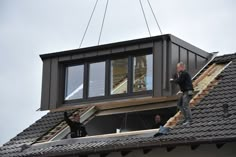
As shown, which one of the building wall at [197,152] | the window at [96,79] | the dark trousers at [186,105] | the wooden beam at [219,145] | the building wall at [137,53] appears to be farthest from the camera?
the window at [96,79]

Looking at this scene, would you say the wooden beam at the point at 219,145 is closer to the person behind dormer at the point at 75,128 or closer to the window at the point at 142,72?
the person behind dormer at the point at 75,128

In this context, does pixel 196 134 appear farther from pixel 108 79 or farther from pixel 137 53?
pixel 108 79

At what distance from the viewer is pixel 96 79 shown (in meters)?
19.3

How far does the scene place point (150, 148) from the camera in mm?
13703

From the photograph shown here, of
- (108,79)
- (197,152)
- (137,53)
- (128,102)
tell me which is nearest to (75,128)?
(128,102)

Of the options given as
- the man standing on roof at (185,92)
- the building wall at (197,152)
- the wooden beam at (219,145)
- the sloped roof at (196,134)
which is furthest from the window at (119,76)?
the wooden beam at (219,145)

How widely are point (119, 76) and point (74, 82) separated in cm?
183

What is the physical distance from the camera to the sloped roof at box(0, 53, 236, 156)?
1314 cm

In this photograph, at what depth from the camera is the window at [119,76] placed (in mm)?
18672

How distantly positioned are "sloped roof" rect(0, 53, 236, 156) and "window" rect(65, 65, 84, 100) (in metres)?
2.19

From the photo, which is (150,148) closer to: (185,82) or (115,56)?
(185,82)

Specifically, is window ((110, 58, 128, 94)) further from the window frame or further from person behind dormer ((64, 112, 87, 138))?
person behind dormer ((64, 112, 87, 138))

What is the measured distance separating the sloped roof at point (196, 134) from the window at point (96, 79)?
2.29m

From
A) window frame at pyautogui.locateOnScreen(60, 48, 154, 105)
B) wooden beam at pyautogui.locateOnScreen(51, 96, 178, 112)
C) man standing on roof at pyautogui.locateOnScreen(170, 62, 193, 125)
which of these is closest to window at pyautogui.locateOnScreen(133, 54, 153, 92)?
window frame at pyautogui.locateOnScreen(60, 48, 154, 105)
